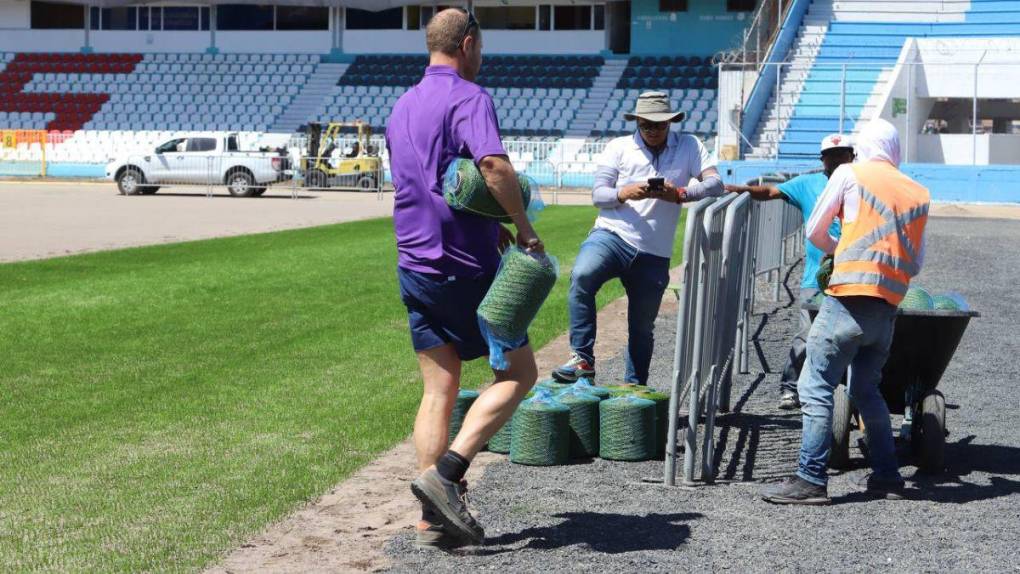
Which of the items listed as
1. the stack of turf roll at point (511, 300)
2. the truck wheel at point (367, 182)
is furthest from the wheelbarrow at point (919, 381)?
the truck wheel at point (367, 182)

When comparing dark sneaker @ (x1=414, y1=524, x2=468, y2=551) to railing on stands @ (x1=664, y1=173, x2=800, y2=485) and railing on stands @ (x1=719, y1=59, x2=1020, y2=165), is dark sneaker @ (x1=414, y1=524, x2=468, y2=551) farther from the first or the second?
railing on stands @ (x1=719, y1=59, x2=1020, y2=165)

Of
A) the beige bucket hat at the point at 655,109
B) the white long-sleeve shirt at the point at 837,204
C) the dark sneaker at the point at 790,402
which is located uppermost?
the beige bucket hat at the point at 655,109

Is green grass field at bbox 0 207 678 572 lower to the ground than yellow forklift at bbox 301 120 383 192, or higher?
lower

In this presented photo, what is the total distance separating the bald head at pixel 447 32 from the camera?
205 inches

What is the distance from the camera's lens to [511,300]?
5.06 m

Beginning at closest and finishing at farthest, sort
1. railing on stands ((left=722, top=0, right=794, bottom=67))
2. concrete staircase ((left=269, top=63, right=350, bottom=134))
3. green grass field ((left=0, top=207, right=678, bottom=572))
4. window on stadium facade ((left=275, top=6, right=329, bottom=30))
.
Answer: green grass field ((left=0, top=207, right=678, bottom=572))
railing on stands ((left=722, top=0, right=794, bottom=67))
concrete staircase ((left=269, top=63, right=350, bottom=134))
window on stadium facade ((left=275, top=6, right=329, bottom=30))

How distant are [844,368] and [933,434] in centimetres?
88

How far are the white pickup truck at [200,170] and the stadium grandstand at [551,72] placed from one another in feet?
29.3

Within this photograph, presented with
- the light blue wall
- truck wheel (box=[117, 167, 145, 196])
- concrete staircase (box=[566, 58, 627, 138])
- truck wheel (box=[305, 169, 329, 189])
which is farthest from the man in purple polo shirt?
the light blue wall

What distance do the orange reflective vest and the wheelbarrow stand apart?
0.67 m

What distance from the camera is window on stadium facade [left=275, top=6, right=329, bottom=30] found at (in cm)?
5688

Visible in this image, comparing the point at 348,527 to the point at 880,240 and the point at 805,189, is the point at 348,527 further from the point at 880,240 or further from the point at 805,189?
the point at 805,189

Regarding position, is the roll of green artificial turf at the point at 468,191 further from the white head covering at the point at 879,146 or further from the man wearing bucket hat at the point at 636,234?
the man wearing bucket hat at the point at 636,234

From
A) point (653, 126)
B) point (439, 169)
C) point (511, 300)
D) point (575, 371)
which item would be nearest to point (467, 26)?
point (439, 169)
